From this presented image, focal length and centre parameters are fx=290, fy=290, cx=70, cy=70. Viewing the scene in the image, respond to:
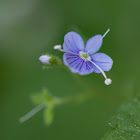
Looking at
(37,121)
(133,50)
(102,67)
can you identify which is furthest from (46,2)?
(102,67)

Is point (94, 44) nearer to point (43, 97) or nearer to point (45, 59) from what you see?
point (45, 59)

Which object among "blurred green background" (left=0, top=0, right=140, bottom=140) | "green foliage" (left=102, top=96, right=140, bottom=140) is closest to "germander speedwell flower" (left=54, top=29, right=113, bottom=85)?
"green foliage" (left=102, top=96, right=140, bottom=140)

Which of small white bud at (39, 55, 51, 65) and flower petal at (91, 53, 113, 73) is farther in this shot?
small white bud at (39, 55, 51, 65)

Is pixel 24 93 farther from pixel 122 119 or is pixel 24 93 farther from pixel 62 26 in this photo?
pixel 122 119

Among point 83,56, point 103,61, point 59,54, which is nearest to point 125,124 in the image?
point 103,61

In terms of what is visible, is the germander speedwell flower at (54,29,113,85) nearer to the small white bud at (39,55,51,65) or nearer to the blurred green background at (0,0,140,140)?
the small white bud at (39,55,51,65)

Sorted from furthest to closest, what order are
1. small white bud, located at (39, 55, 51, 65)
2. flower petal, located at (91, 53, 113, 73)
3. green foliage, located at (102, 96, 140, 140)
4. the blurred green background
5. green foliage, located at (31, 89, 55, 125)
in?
the blurred green background < green foliage, located at (31, 89, 55, 125) < small white bud, located at (39, 55, 51, 65) < flower petal, located at (91, 53, 113, 73) < green foliage, located at (102, 96, 140, 140)

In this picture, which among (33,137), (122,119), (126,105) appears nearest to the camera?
(122,119)
